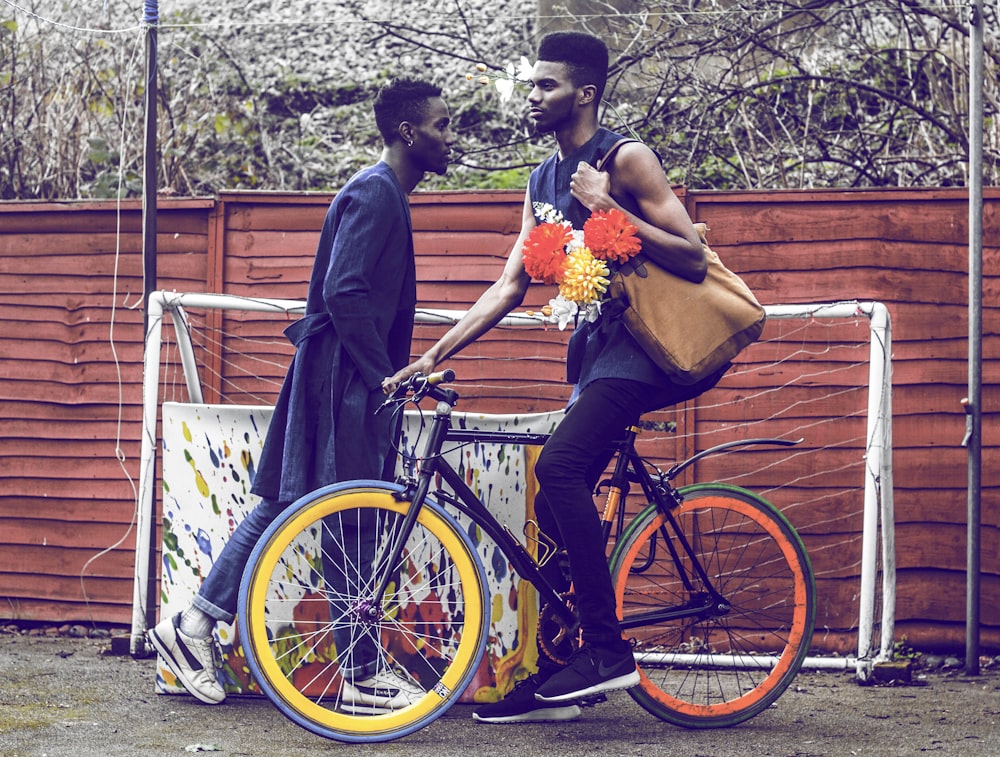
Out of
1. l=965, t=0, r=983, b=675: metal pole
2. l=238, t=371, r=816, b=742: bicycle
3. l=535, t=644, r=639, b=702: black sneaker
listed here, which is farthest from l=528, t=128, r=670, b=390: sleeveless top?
l=965, t=0, r=983, b=675: metal pole

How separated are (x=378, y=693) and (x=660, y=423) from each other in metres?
2.48

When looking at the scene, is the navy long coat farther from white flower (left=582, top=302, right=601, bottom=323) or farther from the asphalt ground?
the asphalt ground

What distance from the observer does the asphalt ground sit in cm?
374

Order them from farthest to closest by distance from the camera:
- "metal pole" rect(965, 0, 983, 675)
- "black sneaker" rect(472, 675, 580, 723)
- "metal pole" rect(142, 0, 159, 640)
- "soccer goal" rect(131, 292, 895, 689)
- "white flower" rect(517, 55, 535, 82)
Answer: "metal pole" rect(142, 0, 159, 640), "metal pole" rect(965, 0, 983, 675), "soccer goal" rect(131, 292, 895, 689), "black sneaker" rect(472, 675, 580, 723), "white flower" rect(517, 55, 535, 82)

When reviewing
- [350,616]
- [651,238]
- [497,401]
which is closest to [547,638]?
[350,616]

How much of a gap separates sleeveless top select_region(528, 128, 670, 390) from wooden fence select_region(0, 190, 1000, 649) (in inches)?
55.1

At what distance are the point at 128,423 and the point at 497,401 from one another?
1694mm

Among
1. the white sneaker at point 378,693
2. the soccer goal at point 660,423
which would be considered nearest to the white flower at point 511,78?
the soccer goal at point 660,423

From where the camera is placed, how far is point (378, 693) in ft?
13.2

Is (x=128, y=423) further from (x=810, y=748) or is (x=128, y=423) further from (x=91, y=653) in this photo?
(x=810, y=748)

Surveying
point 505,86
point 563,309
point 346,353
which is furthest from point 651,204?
point 346,353

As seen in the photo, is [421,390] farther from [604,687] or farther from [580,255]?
[604,687]

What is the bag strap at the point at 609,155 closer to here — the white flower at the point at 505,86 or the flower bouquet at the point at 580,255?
the flower bouquet at the point at 580,255

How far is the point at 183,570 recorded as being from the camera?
4.47 meters
